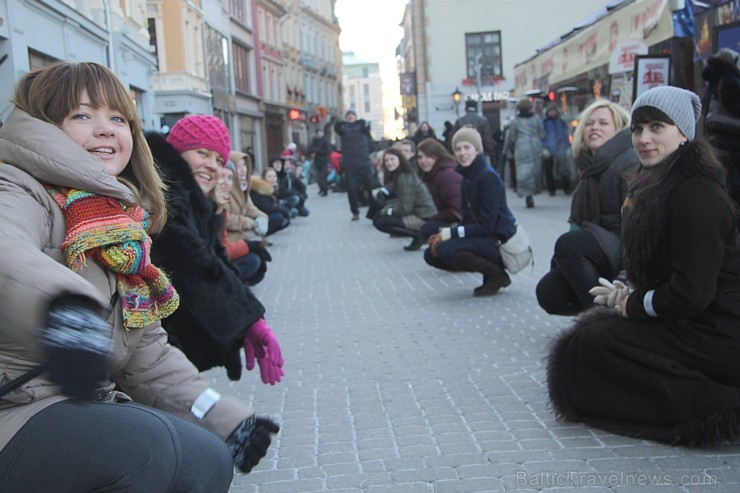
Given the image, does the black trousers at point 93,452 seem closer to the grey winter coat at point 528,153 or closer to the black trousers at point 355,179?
the grey winter coat at point 528,153

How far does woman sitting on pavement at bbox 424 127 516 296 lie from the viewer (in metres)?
8.26

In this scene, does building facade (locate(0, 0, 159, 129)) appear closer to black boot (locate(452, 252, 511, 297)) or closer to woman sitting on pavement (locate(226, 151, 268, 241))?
woman sitting on pavement (locate(226, 151, 268, 241))

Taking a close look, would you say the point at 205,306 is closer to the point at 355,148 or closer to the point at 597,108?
the point at 597,108

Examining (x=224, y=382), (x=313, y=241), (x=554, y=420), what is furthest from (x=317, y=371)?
(x=313, y=241)

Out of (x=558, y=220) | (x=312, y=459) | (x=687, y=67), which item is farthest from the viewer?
(x=558, y=220)

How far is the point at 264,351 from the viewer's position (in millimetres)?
3545

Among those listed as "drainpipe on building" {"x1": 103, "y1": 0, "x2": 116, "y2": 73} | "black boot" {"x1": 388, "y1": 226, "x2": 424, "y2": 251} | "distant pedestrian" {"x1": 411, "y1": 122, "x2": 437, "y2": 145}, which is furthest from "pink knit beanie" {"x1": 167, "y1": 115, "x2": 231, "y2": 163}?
"distant pedestrian" {"x1": 411, "y1": 122, "x2": 437, "y2": 145}

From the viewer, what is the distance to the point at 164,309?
8.22 ft

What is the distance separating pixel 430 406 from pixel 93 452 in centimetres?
325

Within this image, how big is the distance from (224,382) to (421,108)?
4218 cm

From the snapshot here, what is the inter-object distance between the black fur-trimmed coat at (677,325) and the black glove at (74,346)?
2.78 m

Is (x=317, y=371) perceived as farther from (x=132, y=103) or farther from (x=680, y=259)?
(x=132, y=103)

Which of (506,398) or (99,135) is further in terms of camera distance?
(506,398)

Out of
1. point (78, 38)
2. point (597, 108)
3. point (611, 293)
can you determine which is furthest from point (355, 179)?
point (611, 293)
